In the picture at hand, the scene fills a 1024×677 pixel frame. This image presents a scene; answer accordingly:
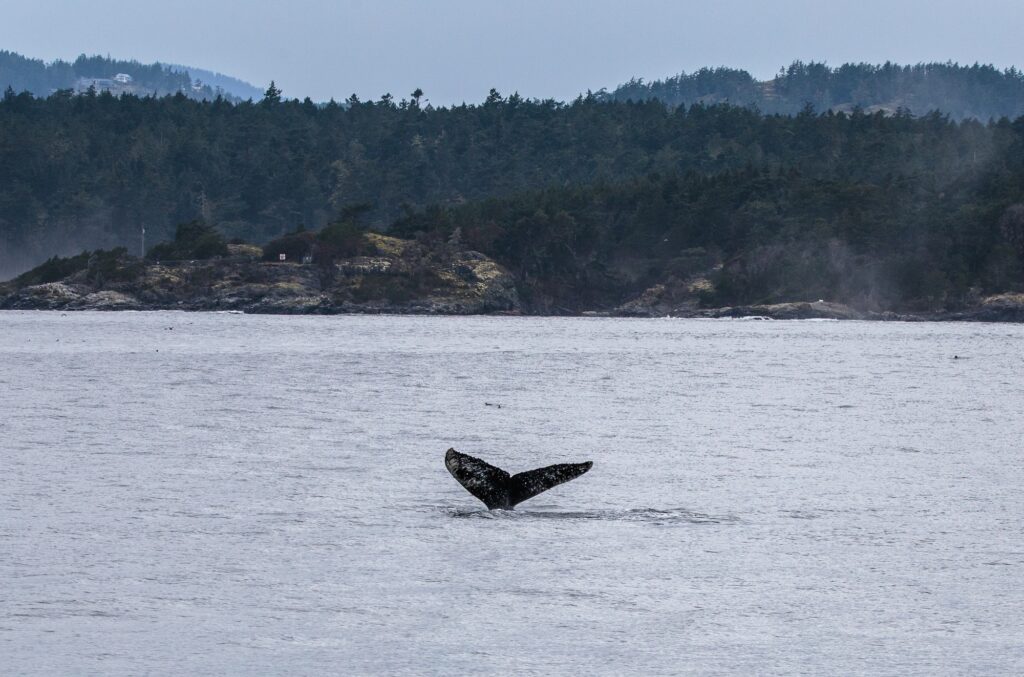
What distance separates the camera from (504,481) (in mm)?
27500

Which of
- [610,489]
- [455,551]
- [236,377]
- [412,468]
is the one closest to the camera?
[455,551]

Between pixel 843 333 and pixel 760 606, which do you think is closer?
pixel 760 606

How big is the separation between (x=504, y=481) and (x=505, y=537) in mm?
3132

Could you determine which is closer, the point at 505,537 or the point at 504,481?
the point at 505,537

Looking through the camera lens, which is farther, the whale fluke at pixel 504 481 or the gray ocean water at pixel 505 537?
the whale fluke at pixel 504 481

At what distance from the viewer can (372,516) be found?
26531 millimetres

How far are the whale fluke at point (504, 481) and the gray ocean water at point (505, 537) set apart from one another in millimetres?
388

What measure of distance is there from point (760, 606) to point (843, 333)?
479 ft

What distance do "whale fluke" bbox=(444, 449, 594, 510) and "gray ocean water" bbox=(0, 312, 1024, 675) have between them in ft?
1.27

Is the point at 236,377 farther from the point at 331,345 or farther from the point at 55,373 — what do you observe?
the point at 331,345

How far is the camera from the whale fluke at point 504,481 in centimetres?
2706

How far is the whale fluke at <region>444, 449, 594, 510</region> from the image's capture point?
27062mm

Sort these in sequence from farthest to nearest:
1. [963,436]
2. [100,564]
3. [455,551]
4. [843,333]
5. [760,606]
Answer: [843,333] → [963,436] → [455,551] → [100,564] → [760,606]

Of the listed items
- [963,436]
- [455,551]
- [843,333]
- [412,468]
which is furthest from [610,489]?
[843,333]
